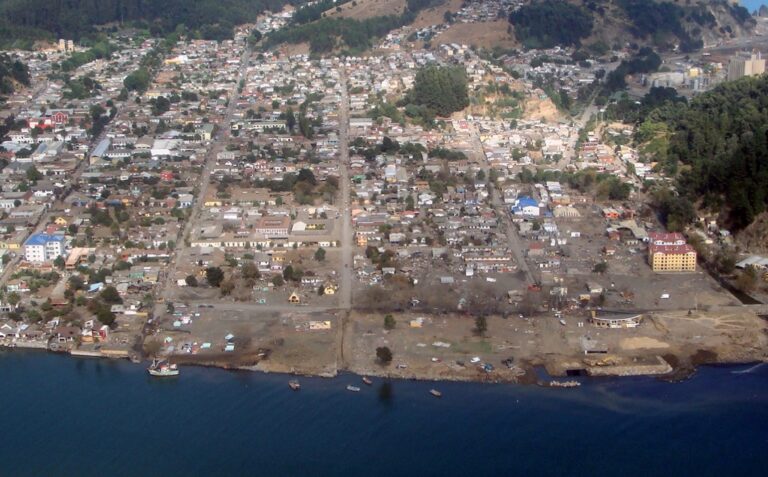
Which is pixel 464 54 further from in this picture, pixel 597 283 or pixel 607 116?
pixel 597 283

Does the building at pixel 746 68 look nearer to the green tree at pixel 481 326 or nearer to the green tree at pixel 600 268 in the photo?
the green tree at pixel 600 268

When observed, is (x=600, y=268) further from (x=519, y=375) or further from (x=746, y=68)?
(x=746, y=68)

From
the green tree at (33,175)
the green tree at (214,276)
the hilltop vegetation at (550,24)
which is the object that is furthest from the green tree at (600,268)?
the hilltop vegetation at (550,24)

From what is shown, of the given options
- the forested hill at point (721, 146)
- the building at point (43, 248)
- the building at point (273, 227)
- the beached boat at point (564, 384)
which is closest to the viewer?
the beached boat at point (564, 384)

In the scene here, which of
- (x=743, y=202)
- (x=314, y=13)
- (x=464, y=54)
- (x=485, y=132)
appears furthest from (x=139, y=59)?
(x=743, y=202)

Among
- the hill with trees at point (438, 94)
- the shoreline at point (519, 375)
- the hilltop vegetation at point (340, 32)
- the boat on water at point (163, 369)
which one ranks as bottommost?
the shoreline at point (519, 375)

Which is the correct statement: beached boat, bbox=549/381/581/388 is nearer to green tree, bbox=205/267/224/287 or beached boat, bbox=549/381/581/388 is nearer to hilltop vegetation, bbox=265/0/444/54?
green tree, bbox=205/267/224/287

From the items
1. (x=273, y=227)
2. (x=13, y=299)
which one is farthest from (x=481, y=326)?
(x=13, y=299)
